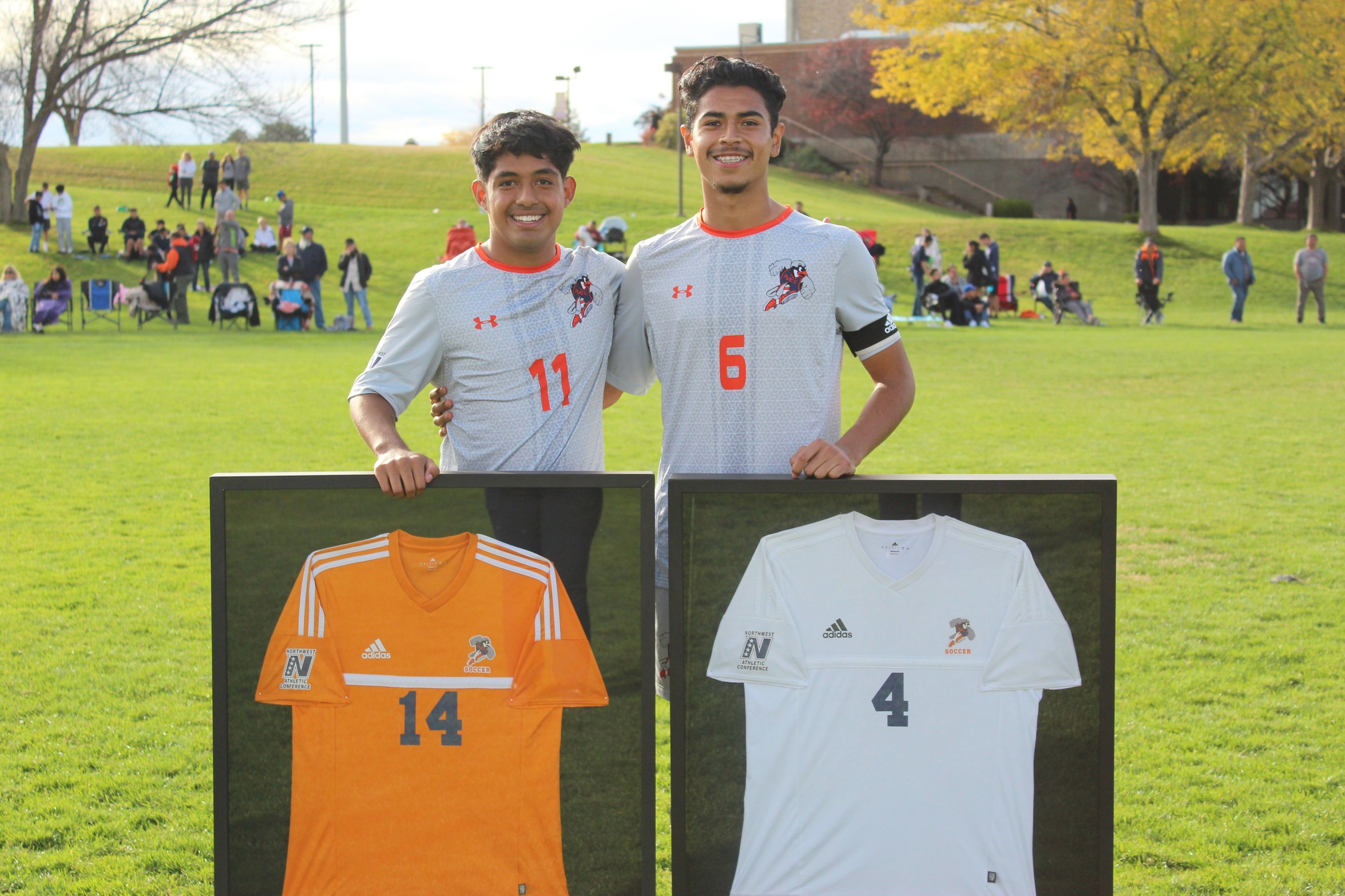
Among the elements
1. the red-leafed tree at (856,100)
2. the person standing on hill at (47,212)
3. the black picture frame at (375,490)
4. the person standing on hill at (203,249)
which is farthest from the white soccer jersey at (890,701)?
the red-leafed tree at (856,100)

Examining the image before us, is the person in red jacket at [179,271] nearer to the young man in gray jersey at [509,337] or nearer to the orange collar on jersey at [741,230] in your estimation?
the young man in gray jersey at [509,337]

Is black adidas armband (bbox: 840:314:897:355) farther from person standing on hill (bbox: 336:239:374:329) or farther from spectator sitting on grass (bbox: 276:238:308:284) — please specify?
spectator sitting on grass (bbox: 276:238:308:284)

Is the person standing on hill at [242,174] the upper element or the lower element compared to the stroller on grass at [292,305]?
upper

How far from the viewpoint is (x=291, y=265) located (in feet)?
81.4

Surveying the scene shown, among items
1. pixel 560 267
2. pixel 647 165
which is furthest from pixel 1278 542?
pixel 647 165

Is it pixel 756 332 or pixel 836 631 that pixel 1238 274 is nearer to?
pixel 756 332

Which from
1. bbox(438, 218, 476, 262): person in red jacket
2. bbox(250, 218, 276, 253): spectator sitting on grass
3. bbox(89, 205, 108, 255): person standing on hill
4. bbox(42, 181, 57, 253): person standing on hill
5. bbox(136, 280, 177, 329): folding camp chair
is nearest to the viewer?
bbox(438, 218, 476, 262): person in red jacket

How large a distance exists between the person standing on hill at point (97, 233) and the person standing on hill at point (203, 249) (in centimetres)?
497

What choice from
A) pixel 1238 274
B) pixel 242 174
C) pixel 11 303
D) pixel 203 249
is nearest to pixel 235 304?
pixel 11 303

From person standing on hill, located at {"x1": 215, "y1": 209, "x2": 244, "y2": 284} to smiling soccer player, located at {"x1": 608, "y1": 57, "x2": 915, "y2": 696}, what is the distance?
2603 centimetres

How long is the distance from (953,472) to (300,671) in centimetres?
752

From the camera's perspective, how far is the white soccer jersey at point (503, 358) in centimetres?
313

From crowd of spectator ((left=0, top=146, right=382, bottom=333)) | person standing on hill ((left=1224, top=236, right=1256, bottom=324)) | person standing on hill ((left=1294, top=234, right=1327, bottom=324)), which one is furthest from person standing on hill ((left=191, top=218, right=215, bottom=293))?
person standing on hill ((left=1294, top=234, right=1327, bottom=324))

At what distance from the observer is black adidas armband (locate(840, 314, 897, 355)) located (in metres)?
3.13
